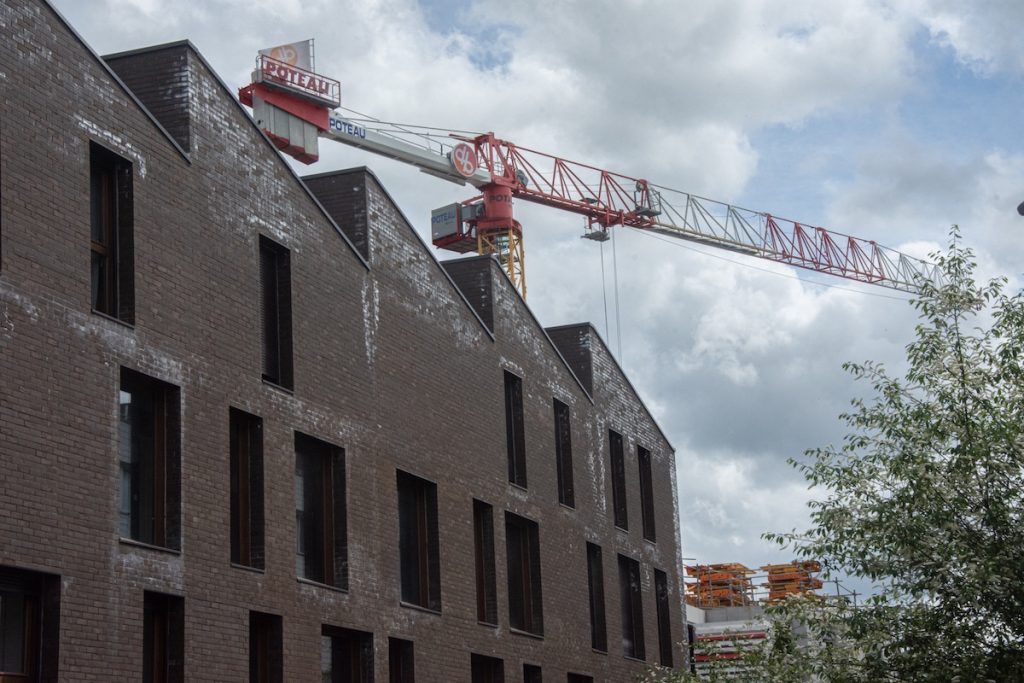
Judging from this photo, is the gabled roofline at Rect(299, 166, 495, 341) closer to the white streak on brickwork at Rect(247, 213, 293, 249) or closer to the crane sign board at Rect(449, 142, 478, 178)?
the white streak on brickwork at Rect(247, 213, 293, 249)

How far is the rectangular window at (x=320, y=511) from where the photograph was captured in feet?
76.5

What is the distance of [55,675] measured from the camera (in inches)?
683

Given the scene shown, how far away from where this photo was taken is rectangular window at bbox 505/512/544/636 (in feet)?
99.9

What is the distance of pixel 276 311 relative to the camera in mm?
23516

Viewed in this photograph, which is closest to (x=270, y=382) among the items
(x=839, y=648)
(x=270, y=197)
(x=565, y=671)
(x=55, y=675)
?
(x=270, y=197)

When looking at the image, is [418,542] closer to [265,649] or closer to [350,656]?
[350,656]

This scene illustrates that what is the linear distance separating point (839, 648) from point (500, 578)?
9.09 metres

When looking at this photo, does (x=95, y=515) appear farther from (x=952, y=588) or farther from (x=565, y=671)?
(x=565, y=671)

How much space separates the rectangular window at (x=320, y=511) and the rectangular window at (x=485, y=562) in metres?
5.11

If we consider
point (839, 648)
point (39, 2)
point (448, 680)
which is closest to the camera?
point (39, 2)

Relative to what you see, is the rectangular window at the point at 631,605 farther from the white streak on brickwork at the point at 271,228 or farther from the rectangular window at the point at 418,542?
the white streak on brickwork at the point at 271,228

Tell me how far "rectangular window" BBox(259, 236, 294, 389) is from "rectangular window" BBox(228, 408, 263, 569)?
1.12 m

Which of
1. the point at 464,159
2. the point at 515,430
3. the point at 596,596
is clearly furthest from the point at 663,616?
the point at 464,159

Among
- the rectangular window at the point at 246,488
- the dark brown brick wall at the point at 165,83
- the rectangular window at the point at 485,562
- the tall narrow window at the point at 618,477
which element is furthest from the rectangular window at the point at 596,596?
the dark brown brick wall at the point at 165,83
